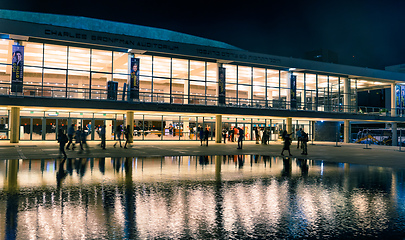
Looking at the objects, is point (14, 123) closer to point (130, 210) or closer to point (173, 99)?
point (173, 99)

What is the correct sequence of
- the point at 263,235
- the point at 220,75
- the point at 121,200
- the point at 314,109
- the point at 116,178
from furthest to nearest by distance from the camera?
the point at 314,109 → the point at 220,75 → the point at 116,178 → the point at 121,200 → the point at 263,235

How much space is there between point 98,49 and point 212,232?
29270 mm

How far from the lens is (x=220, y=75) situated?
1430 inches

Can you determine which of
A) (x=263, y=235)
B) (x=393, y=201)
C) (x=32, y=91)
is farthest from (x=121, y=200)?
(x=32, y=91)

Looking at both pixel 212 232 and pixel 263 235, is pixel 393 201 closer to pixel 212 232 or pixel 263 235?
pixel 263 235

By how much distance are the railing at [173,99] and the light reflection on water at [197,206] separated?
775 inches

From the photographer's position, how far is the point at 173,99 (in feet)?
119

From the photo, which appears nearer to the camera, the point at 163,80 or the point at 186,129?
the point at 163,80

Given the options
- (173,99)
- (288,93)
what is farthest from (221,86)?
(288,93)

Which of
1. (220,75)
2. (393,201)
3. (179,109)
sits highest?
(220,75)

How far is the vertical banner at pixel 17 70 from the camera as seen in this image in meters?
27.3

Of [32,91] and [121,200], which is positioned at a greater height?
[32,91]

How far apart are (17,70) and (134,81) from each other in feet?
33.0

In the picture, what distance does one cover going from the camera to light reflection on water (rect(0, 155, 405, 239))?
17.5ft
